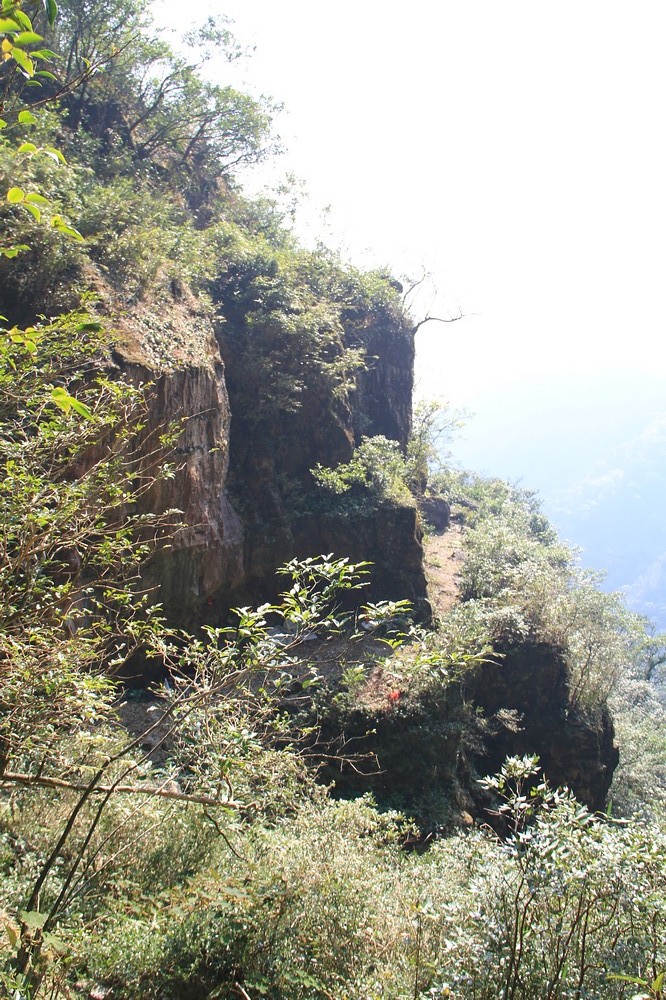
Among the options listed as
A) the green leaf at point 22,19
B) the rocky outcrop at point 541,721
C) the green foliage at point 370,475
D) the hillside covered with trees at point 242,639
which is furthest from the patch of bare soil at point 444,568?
the green leaf at point 22,19

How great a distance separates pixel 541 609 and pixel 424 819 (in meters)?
6.27

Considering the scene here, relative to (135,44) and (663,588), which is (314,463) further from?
(663,588)

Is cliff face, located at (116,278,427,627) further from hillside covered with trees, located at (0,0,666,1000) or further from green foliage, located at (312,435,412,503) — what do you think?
green foliage, located at (312,435,412,503)

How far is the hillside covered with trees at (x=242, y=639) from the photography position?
329 cm

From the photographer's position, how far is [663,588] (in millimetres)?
138625

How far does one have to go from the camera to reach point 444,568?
16.9m

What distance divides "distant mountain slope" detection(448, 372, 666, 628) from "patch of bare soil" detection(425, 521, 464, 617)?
125 m

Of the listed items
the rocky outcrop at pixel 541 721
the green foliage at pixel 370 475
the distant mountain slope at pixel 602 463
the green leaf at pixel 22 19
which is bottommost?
the rocky outcrop at pixel 541 721

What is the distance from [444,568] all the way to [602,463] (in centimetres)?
17724

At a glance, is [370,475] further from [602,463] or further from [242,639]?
[602,463]

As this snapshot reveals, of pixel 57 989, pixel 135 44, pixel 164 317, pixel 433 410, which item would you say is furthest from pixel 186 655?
pixel 433 410

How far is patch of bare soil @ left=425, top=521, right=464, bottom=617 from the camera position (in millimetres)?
14508

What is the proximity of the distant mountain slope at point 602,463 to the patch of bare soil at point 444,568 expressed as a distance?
125 m

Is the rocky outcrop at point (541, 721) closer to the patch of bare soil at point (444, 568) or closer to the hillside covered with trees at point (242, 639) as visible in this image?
the hillside covered with trees at point (242, 639)
